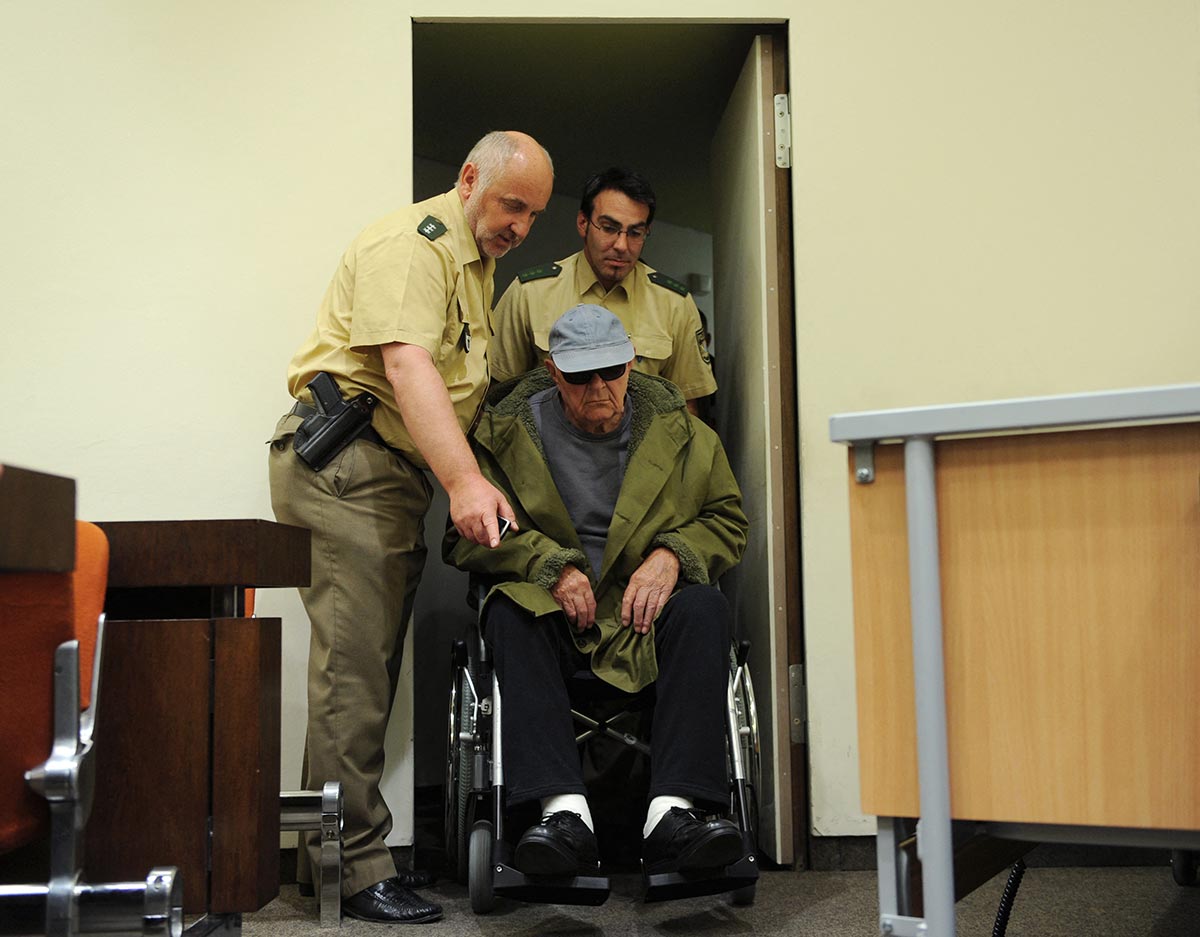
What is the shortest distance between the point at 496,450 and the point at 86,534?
138cm

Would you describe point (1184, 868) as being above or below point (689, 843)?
below

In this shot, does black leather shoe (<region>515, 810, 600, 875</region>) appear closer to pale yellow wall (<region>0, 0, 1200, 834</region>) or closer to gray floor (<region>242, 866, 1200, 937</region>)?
gray floor (<region>242, 866, 1200, 937</region>)

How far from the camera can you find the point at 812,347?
2.72m

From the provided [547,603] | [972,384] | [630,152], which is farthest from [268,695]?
[630,152]

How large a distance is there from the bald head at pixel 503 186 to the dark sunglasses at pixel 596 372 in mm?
279

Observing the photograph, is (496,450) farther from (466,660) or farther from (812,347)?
(812,347)

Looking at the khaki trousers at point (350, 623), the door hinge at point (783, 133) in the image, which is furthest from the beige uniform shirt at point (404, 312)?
the door hinge at point (783, 133)

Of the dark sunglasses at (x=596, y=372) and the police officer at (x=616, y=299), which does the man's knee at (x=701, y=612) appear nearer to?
the dark sunglasses at (x=596, y=372)

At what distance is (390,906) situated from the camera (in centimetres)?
219

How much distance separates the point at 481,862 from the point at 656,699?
16.4 inches

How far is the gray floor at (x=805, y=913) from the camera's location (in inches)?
82.8

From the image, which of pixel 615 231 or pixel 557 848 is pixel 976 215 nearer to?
pixel 615 231

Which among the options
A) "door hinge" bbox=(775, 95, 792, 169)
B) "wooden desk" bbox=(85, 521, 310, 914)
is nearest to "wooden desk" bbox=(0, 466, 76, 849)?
"wooden desk" bbox=(85, 521, 310, 914)

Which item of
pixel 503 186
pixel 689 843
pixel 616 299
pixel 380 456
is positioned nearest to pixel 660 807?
pixel 689 843
